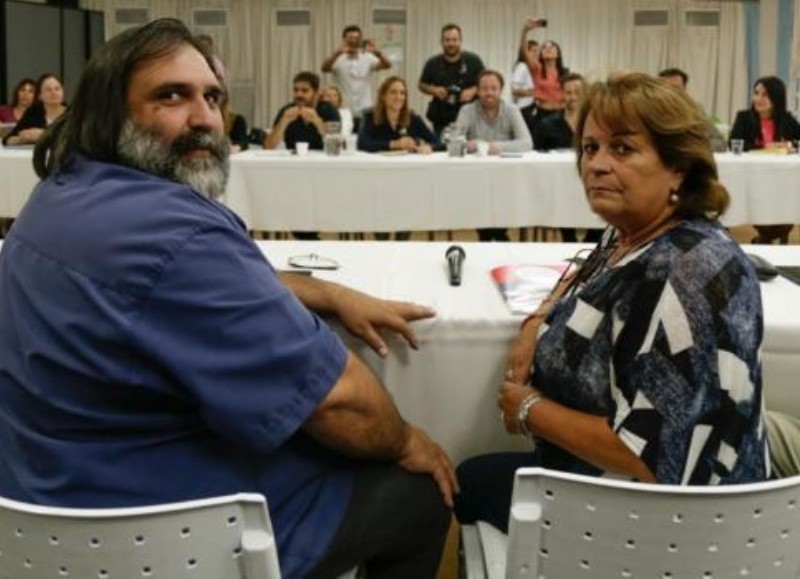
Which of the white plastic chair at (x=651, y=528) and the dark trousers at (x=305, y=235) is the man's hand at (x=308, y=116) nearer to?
the dark trousers at (x=305, y=235)

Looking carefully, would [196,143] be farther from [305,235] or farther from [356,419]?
[305,235]

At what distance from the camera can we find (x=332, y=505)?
118cm

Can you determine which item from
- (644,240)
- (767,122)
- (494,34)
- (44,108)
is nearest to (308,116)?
(44,108)

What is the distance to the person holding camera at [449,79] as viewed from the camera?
6.39 metres

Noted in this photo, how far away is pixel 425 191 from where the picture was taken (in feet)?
14.4

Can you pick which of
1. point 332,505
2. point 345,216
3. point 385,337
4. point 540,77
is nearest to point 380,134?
point 345,216

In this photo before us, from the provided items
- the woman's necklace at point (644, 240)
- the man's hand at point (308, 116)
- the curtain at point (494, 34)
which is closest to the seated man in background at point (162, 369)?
the woman's necklace at point (644, 240)

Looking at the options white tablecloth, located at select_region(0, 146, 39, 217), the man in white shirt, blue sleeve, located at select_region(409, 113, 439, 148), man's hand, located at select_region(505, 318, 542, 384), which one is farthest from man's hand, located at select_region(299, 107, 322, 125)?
man's hand, located at select_region(505, 318, 542, 384)

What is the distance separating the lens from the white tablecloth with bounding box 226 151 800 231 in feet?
14.3

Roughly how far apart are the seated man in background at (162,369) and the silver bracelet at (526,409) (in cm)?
21

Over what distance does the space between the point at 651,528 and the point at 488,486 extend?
24.2 inches

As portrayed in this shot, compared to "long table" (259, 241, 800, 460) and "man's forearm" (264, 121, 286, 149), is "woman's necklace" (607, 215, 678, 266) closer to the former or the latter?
"long table" (259, 241, 800, 460)

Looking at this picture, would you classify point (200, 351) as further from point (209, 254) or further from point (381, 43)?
point (381, 43)

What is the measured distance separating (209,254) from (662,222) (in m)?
0.65
